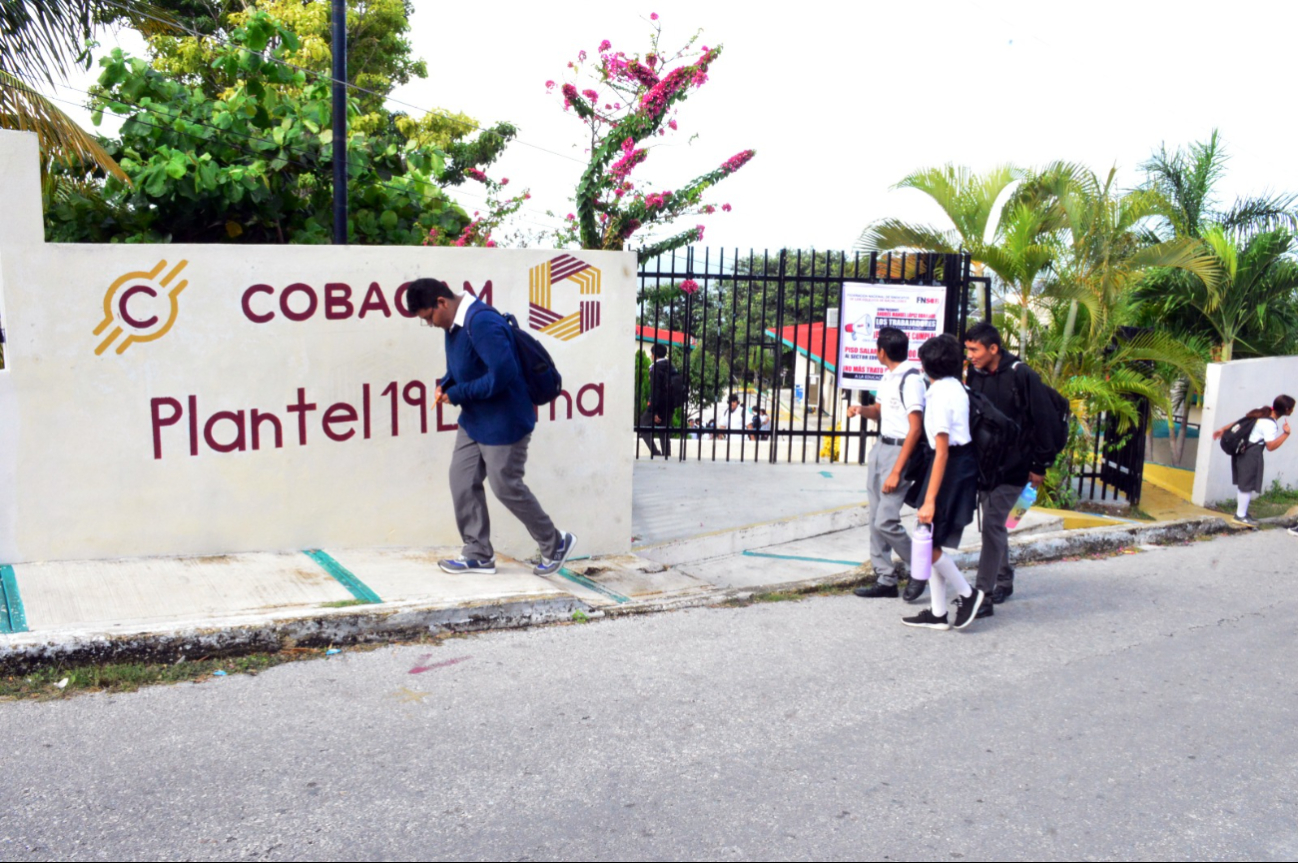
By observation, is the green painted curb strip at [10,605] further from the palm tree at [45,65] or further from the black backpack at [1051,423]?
the black backpack at [1051,423]

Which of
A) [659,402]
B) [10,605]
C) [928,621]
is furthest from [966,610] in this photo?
[659,402]

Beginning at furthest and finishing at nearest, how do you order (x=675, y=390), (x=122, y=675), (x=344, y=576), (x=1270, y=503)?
(x=675, y=390), (x=1270, y=503), (x=344, y=576), (x=122, y=675)

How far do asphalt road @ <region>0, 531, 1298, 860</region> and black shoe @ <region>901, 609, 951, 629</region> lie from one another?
0.09 m

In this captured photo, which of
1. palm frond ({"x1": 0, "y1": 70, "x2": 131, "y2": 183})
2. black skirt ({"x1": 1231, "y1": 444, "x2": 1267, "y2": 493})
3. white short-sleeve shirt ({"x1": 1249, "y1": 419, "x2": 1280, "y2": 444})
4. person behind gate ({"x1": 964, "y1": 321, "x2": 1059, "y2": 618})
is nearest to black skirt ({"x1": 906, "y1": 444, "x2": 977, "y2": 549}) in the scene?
person behind gate ({"x1": 964, "y1": 321, "x2": 1059, "y2": 618})

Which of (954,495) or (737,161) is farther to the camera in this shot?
(737,161)

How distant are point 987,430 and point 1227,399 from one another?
7.01 metres

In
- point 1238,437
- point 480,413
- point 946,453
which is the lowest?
point 1238,437

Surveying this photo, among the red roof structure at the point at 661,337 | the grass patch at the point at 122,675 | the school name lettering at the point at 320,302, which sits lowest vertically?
the grass patch at the point at 122,675

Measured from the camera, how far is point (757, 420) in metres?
9.55

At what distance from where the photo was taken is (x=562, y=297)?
632 cm

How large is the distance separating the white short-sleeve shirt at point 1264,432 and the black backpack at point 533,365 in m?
7.87

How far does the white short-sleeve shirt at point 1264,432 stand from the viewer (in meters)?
10.1

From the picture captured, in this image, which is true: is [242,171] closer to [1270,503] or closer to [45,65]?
[45,65]

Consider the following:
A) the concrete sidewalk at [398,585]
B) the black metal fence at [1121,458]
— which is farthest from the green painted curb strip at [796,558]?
the black metal fence at [1121,458]
